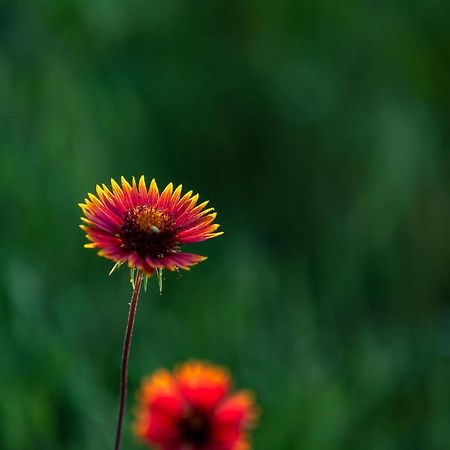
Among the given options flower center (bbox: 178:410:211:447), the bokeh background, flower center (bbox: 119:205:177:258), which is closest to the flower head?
flower center (bbox: 178:410:211:447)

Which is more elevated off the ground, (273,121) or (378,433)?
(273,121)

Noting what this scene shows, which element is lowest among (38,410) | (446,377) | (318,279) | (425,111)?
(38,410)

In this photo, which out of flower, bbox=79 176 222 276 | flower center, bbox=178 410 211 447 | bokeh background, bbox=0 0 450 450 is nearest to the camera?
flower, bbox=79 176 222 276

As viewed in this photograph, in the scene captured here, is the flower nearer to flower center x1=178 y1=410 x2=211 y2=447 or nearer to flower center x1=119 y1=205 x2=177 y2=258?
flower center x1=119 y1=205 x2=177 y2=258

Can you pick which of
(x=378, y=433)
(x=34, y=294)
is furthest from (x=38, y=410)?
(x=378, y=433)

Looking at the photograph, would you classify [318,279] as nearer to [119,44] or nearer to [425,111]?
[425,111]

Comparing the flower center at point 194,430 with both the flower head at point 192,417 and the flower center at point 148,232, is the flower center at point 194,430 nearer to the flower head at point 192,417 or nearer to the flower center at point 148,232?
the flower head at point 192,417
